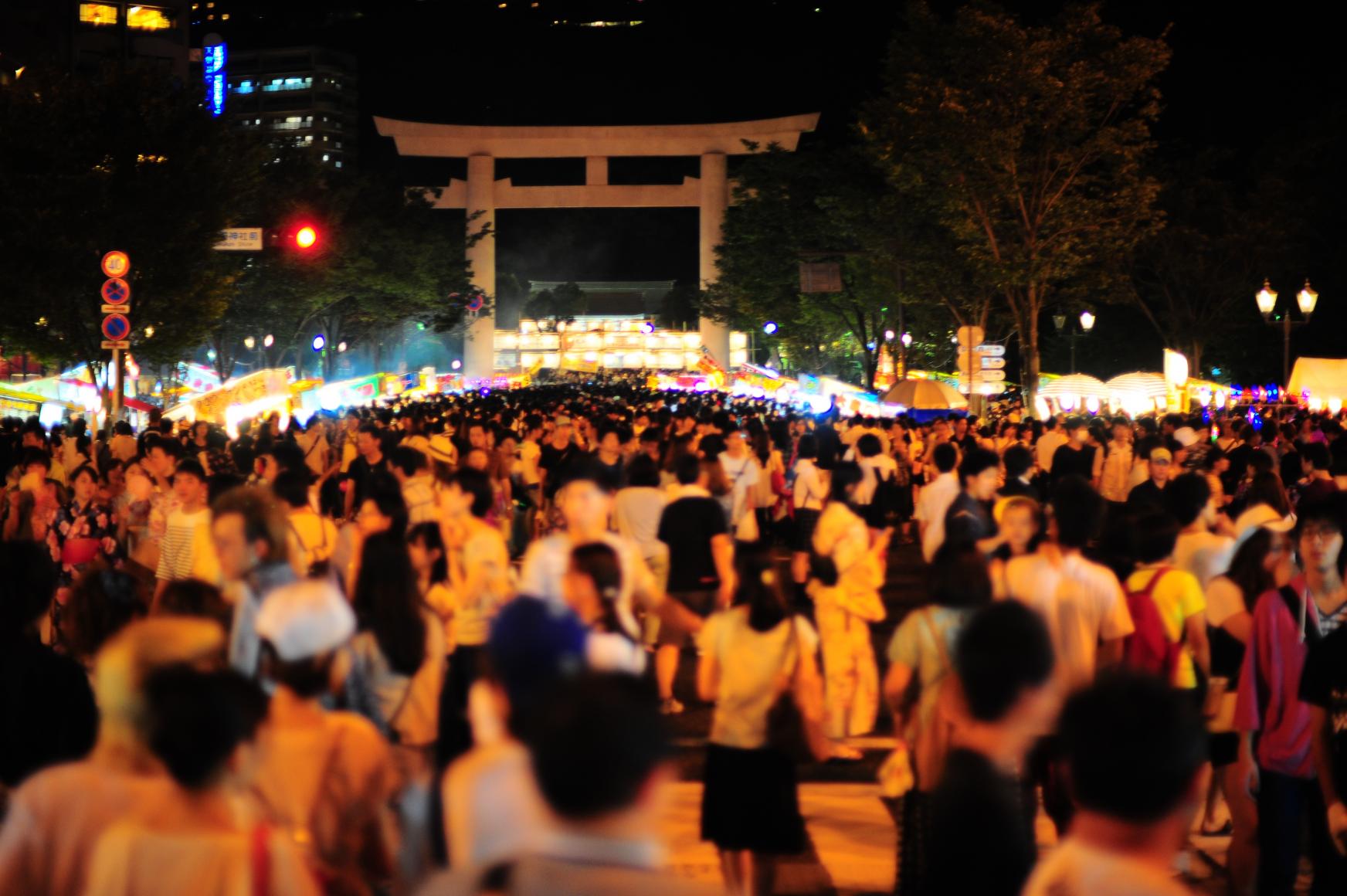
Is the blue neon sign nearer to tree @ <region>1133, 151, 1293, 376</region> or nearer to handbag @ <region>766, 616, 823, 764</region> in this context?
tree @ <region>1133, 151, 1293, 376</region>

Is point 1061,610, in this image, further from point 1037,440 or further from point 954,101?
point 954,101

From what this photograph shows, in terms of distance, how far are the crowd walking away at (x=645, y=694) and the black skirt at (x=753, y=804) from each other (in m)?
0.01

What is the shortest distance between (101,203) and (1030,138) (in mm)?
17099

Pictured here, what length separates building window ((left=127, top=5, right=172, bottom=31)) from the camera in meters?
72.6

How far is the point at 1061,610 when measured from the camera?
5891 mm

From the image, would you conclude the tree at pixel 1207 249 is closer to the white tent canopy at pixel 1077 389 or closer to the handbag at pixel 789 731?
the white tent canopy at pixel 1077 389

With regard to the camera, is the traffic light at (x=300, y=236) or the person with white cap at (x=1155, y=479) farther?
the traffic light at (x=300, y=236)

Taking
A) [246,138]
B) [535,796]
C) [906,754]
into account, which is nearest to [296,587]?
[535,796]

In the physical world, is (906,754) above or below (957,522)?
below

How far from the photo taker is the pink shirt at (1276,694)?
16.8ft

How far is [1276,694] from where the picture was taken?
5168 mm

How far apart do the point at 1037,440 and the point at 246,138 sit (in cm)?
2225

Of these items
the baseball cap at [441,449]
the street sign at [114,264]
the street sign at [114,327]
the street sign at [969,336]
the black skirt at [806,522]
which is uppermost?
the street sign at [114,264]

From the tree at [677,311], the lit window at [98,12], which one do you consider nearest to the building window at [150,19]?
the lit window at [98,12]
